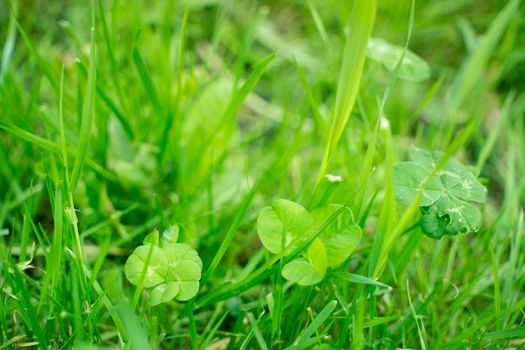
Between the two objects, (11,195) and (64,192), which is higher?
(64,192)

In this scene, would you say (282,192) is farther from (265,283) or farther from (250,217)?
(265,283)

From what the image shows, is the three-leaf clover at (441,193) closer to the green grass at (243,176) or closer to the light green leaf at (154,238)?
the green grass at (243,176)

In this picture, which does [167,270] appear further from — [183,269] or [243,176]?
[243,176]

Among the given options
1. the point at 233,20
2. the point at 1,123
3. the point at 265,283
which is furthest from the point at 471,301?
the point at 233,20

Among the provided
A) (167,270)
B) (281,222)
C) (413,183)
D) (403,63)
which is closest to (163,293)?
(167,270)

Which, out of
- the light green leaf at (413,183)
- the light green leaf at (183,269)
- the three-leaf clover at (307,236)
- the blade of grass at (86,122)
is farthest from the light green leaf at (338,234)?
the blade of grass at (86,122)

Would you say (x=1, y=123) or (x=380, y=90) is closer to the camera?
(x=1, y=123)

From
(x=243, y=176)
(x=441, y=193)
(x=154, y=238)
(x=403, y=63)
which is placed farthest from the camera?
(x=243, y=176)
